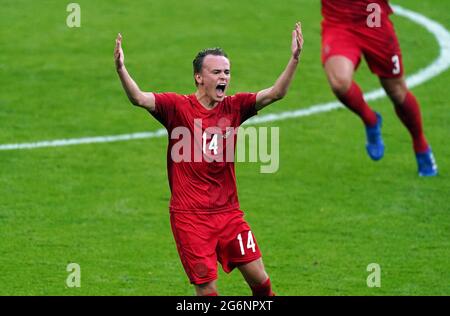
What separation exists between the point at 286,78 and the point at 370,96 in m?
6.88

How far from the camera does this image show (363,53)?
1255 cm

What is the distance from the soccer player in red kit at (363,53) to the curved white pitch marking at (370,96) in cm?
219

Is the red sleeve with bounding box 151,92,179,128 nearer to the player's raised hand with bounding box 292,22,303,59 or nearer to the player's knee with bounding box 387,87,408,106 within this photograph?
the player's raised hand with bounding box 292,22,303,59

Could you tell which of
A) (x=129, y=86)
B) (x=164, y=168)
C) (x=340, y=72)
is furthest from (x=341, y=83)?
(x=129, y=86)

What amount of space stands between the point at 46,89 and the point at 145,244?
4699 millimetres

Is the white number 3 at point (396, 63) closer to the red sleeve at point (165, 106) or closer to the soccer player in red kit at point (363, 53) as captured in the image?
the soccer player in red kit at point (363, 53)

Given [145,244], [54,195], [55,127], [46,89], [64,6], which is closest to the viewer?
[145,244]

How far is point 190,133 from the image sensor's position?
29.0 ft

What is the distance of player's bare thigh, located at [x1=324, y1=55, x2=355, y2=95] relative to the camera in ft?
40.1

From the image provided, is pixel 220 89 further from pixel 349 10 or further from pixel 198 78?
pixel 349 10

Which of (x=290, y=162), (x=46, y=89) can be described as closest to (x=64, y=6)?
(x=46, y=89)

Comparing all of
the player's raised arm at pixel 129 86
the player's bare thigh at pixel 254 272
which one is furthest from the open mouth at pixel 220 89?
the player's bare thigh at pixel 254 272

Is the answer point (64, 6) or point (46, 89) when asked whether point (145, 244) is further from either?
point (64, 6)

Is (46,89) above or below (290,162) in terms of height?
above
